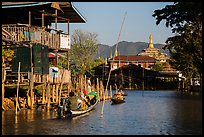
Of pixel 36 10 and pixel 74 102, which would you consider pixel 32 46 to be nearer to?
pixel 36 10

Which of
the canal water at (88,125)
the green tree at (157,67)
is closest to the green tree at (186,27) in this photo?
the canal water at (88,125)

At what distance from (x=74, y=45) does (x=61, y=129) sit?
50.3 meters

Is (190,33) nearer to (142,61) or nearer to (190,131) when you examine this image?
(190,131)

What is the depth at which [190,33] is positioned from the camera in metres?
32.3

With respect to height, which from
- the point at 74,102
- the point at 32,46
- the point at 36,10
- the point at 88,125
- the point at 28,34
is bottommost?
the point at 88,125

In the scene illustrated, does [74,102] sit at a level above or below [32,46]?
below

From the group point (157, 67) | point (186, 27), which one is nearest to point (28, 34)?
point (186, 27)

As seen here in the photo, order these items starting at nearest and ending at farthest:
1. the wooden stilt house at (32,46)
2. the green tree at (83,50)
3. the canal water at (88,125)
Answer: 1. the canal water at (88,125)
2. the wooden stilt house at (32,46)
3. the green tree at (83,50)

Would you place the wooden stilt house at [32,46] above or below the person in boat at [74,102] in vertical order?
above

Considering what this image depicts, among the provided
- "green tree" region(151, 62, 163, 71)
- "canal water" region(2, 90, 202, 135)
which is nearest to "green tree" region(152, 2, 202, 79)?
"canal water" region(2, 90, 202, 135)

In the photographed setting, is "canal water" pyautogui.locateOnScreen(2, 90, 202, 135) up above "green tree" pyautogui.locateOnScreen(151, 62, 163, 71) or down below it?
below

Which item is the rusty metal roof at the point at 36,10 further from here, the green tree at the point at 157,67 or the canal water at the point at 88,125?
the green tree at the point at 157,67

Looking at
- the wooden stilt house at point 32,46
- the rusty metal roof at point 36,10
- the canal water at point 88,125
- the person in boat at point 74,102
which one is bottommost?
the canal water at point 88,125

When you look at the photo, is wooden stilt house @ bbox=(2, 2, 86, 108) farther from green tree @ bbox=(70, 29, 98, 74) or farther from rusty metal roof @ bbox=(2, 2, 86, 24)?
green tree @ bbox=(70, 29, 98, 74)
